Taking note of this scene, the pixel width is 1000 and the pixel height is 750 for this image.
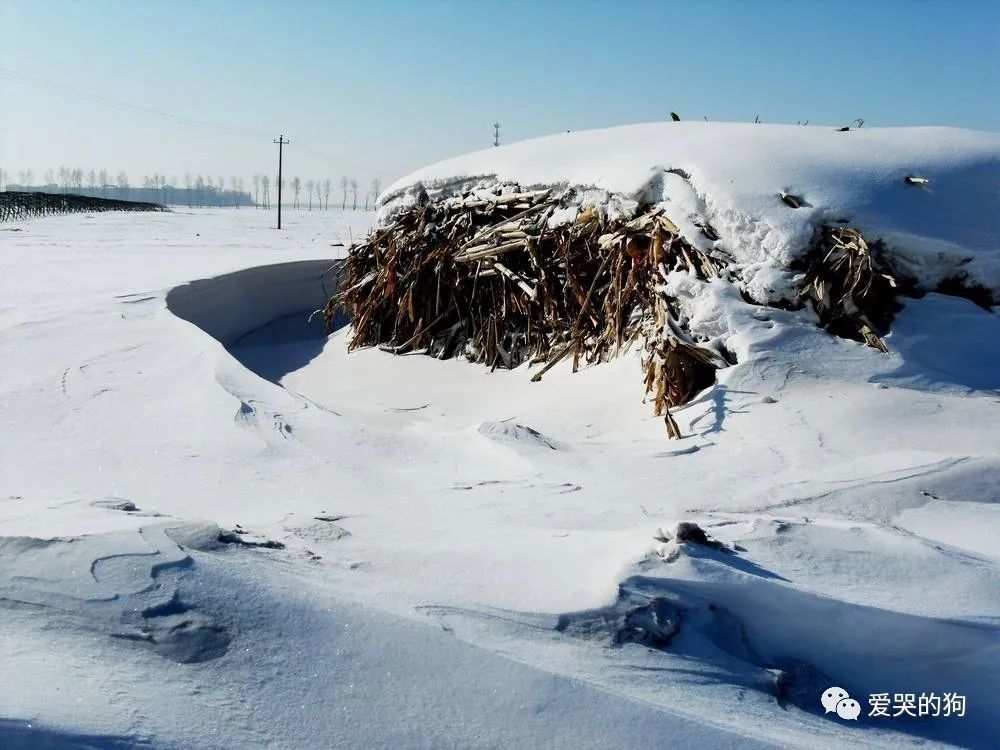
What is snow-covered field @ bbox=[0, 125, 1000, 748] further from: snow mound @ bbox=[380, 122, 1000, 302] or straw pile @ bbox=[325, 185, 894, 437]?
snow mound @ bbox=[380, 122, 1000, 302]

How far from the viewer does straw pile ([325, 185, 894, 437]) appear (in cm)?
489

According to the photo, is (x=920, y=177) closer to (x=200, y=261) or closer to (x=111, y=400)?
(x=111, y=400)

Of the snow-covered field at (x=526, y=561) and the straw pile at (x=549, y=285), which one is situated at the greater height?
the straw pile at (x=549, y=285)

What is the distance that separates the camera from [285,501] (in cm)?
333

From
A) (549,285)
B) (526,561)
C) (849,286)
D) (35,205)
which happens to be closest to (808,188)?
(849,286)

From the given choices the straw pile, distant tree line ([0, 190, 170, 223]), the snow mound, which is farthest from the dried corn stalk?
distant tree line ([0, 190, 170, 223])

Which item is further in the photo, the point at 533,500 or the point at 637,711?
the point at 533,500

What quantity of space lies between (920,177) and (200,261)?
1168 centimetres

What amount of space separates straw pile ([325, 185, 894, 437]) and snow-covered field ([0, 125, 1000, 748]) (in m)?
0.30

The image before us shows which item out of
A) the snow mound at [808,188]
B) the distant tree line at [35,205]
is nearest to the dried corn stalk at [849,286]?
the snow mound at [808,188]

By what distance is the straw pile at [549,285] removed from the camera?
4.89 meters

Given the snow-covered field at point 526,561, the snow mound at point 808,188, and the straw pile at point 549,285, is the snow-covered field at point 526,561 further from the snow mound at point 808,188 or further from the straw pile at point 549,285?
the snow mound at point 808,188

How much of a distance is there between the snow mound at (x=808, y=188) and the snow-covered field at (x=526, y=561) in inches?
16.1

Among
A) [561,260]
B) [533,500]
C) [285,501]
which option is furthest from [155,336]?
[533,500]
